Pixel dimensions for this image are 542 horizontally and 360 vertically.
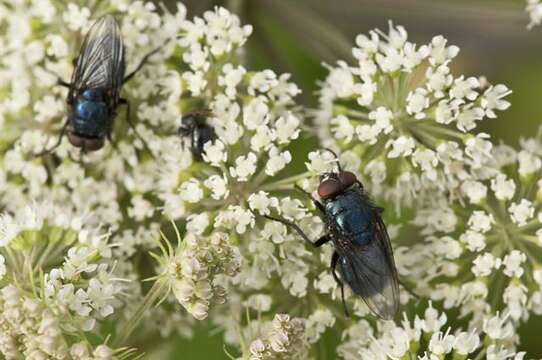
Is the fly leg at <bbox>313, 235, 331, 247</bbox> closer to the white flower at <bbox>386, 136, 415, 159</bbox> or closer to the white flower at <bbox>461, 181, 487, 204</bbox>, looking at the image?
the white flower at <bbox>386, 136, 415, 159</bbox>

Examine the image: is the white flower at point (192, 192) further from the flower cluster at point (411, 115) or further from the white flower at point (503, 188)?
the white flower at point (503, 188)

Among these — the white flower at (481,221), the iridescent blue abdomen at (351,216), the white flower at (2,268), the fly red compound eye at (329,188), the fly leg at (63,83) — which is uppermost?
the white flower at (481,221)

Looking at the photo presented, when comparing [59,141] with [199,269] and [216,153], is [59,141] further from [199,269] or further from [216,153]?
[199,269]

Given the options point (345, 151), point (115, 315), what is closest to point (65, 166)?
point (115, 315)

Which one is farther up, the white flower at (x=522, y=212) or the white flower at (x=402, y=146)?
the white flower at (x=402, y=146)

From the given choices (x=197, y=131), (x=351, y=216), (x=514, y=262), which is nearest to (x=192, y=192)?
(x=197, y=131)

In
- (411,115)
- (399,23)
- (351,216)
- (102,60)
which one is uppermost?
(399,23)

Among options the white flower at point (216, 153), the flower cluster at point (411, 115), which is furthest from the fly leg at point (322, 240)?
the white flower at point (216, 153)
